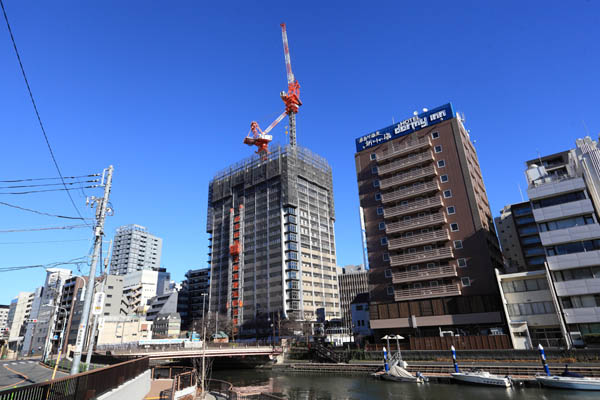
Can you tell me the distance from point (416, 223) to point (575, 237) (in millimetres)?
25943

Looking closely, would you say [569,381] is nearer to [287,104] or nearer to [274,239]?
[274,239]

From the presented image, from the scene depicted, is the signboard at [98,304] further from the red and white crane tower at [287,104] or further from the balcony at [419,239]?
the red and white crane tower at [287,104]

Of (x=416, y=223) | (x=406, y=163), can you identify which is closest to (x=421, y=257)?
(x=416, y=223)

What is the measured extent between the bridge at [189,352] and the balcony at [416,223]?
121ft

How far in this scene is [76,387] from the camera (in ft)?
52.3

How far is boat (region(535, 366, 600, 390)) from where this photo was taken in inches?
1352

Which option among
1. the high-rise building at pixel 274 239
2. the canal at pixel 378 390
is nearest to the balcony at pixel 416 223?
the canal at pixel 378 390

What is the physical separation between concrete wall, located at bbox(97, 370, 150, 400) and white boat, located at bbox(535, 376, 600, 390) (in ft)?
133

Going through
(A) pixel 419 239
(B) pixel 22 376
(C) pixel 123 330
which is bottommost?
(B) pixel 22 376

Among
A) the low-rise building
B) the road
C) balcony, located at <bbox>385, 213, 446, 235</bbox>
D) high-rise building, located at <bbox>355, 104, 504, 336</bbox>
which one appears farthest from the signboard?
the low-rise building

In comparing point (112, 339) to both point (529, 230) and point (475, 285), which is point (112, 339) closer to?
point (475, 285)

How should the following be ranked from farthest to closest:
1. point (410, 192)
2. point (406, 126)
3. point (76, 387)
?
point (406, 126)
point (410, 192)
point (76, 387)

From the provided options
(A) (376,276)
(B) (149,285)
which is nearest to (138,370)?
(A) (376,276)

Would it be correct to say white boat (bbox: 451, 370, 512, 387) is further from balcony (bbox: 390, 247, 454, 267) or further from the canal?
balcony (bbox: 390, 247, 454, 267)
